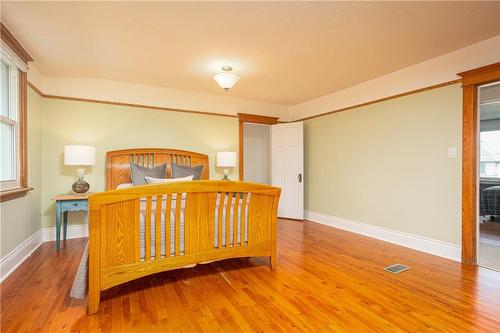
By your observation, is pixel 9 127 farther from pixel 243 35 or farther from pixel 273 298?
pixel 273 298

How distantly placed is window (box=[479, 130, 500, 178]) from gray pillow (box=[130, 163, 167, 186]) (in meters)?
7.63

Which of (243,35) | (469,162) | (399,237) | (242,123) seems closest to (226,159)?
(242,123)

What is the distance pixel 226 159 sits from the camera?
4.43 meters

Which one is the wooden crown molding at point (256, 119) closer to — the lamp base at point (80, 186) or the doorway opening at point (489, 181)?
the lamp base at point (80, 186)

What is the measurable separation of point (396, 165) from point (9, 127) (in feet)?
15.5

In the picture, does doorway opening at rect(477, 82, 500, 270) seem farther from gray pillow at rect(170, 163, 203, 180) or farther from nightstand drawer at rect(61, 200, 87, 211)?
nightstand drawer at rect(61, 200, 87, 211)

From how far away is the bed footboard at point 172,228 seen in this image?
6.00ft

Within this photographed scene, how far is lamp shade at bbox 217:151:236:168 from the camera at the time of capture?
14.5 feet

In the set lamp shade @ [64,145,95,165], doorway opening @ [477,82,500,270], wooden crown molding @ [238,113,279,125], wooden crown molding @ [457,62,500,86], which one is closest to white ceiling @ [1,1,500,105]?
wooden crown molding @ [457,62,500,86]

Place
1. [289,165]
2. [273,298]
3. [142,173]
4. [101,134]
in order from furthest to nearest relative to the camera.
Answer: [289,165] → [101,134] → [142,173] → [273,298]

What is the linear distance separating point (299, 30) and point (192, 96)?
258 cm

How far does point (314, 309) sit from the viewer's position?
188 centimetres

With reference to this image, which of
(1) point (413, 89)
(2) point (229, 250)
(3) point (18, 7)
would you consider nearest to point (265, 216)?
(2) point (229, 250)

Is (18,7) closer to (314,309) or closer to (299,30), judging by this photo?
(299,30)
